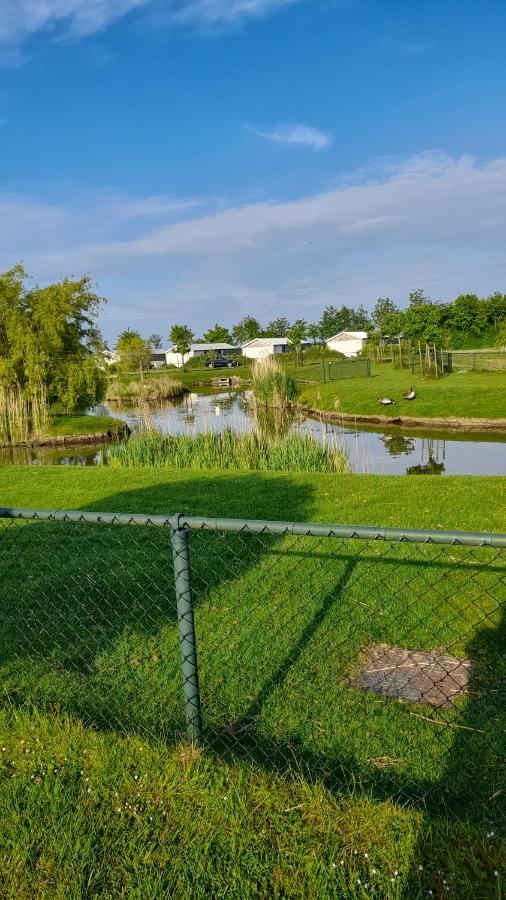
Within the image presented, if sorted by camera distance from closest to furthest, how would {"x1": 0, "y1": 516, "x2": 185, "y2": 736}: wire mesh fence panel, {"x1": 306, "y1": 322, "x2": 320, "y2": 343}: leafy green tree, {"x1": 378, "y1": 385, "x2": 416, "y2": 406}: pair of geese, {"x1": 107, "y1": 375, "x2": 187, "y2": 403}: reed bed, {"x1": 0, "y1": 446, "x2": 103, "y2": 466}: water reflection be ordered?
1. {"x1": 0, "y1": 516, "x2": 185, "y2": 736}: wire mesh fence panel
2. {"x1": 0, "y1": 446, "x2": 103, "y2": 466}: water reflection
3. {"x1": 378, "y1": 385, "x2": 416, "y2": 406}: pair of geese
4. {"x1": 107, "y1": 375, "x2": 187, "y2": 403}: reed bed
5. {"x1": 306, "y1": 322, "x2": 320, "y2": 343}: leafy green tree

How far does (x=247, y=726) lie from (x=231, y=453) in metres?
12.0

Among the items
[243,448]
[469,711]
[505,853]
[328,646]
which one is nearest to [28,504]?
[243,448]

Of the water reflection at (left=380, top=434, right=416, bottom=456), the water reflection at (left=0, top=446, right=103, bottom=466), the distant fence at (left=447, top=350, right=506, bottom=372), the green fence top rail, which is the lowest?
the water reflection at (left=380, top=434, right=416, bottom=456)

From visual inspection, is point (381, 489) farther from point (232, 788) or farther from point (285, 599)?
point (232, 788)

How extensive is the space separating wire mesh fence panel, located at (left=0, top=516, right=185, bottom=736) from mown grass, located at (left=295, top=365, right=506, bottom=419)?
15572mm

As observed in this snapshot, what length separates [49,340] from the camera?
105 feet

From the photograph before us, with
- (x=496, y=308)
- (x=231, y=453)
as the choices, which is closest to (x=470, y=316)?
(x=496, y=308)

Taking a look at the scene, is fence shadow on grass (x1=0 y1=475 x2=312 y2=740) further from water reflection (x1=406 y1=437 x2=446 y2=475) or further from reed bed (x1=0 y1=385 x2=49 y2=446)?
reed bed (x1=0 y1=385 x2=49 y2=446)

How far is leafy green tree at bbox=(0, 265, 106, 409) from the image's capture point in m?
31.7

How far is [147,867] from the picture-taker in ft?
9.10

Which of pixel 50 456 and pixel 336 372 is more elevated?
pixel 336 372

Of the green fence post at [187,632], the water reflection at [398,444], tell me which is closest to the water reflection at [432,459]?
the water reflection at [398,444]

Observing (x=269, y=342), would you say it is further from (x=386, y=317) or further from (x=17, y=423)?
(x=17, y=423)

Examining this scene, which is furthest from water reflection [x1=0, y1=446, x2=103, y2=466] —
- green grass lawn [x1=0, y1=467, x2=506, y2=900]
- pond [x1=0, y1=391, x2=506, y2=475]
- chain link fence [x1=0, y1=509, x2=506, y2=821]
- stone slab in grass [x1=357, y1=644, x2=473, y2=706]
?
stone slab in grass [x1=357, y1=644, x2=473, y2=706]
